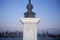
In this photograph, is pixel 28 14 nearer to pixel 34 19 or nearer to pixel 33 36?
pixel 34 19

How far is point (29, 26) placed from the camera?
1.23 metres

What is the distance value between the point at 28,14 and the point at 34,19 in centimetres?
7

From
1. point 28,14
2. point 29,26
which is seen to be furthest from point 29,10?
point 29,26

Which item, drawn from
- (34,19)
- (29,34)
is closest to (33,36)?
(29,34)

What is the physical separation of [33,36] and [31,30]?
54mm

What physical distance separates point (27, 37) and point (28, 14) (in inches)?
7.9

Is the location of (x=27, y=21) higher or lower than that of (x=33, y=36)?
higher

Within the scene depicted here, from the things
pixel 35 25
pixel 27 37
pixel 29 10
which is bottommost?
pixel 27 37

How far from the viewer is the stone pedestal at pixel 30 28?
47.9 inches

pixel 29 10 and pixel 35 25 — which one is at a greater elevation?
pixel 29 10

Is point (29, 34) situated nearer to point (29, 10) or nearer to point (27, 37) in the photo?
point (27, 37)

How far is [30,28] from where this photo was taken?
4.03ft

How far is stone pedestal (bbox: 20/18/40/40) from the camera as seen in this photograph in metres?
1.22

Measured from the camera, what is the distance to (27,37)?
1233 mm
